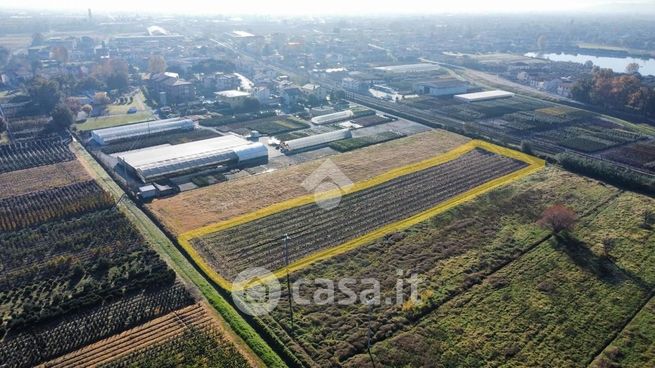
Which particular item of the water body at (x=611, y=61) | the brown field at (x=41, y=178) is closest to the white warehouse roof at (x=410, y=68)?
the water body at (x=611, y=61)

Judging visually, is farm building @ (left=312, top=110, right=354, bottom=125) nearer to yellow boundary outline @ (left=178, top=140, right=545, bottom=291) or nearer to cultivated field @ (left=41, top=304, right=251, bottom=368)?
yellow boundary outline @ (left=178, top=140, right=545, bottom=291)

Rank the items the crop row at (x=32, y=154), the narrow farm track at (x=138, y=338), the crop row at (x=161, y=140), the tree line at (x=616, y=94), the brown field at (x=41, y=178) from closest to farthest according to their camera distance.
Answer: the narrow farm track at (x=138, y=338)
the brown field at (x=41, y=178)
the crop row at (x=32, y=154)
the crop row at (x=161, y=140)
the tree line at (x=616, y=94)

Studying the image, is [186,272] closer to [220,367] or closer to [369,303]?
[220,367]

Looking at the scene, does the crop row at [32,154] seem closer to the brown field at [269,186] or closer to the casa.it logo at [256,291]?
the brown field at [269,186]

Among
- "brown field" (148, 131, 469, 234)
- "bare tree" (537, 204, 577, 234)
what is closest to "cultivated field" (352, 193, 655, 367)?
"bare tree" (537, 204, 577, 234)

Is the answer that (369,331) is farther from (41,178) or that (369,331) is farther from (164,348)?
(41,178)
